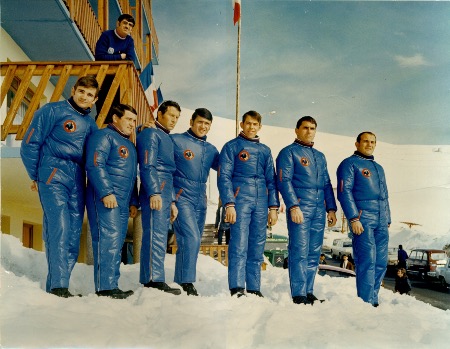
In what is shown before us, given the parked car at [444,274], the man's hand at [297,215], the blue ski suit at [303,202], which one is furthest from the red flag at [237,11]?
the parked car at [444,274]

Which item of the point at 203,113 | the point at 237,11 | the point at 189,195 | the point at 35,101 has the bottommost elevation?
the point at 189,195

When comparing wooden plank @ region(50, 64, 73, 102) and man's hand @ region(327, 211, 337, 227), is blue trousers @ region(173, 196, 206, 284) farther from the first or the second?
wooden plank @ region(50, 64, 73, 102)

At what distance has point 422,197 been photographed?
619 centimetres

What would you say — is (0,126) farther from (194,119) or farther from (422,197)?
(422,197)

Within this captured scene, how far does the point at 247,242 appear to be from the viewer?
14.5ft

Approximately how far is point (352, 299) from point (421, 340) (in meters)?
1.10

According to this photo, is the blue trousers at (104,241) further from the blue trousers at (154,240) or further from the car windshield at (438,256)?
the car windshield at (438,256)

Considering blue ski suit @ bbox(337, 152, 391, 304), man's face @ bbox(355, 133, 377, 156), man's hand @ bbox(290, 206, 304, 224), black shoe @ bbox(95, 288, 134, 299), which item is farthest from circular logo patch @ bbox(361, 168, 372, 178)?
black shoe @ bbox(95, 288, 134, 299)

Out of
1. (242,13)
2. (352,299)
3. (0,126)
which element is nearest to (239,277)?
(352,299)

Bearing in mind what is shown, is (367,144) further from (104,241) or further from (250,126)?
(104,241)

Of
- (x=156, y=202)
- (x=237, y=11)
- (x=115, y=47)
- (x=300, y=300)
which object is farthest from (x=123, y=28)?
(x=300, y=300)

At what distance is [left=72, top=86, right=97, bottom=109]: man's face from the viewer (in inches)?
152

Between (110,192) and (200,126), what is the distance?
106 cm

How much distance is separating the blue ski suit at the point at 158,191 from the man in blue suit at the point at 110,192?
131 mm
